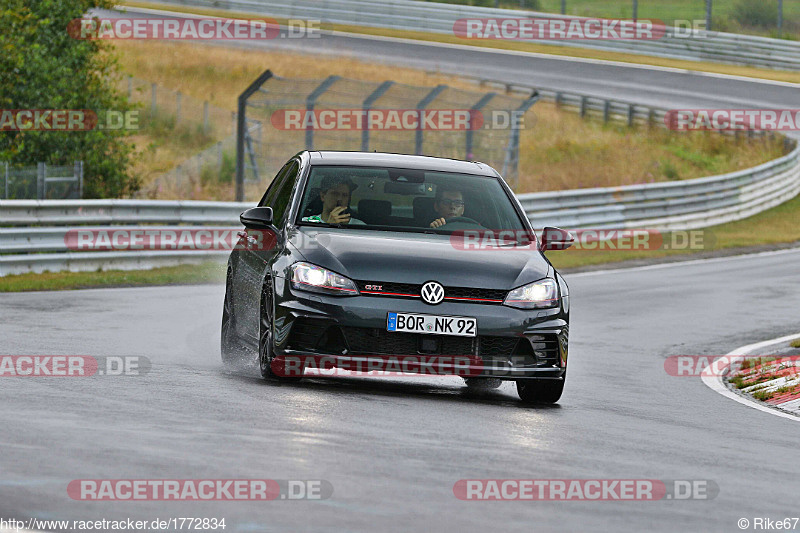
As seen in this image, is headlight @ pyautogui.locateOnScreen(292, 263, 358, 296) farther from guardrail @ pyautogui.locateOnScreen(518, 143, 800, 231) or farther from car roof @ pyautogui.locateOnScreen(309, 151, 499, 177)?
guardrail @ pyautogui.locateOnScreen(518, 143, 800, 231)

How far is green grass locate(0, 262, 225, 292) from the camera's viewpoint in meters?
17.6

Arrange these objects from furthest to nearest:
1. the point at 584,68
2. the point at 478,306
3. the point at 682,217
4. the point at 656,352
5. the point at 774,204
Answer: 1. the point at 584,68
2. the point at 774,204
3. the point at 682,217
4. the point at 656,352
5. the point at 478,306

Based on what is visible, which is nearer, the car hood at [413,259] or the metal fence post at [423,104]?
the car hood at [413,259]

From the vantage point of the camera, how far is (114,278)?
61.4 feet

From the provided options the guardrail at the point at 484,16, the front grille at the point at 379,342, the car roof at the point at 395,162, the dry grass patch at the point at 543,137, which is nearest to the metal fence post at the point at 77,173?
the dry grass patch at the point at 543,137

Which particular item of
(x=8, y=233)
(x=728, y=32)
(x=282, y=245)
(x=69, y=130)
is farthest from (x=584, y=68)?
(x=282, y=245)

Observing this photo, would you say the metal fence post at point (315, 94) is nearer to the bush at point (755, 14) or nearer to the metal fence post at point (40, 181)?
the metal fence post at point (40, 181)

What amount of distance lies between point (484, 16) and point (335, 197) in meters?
40.8

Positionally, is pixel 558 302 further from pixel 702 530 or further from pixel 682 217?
pixel 682 217

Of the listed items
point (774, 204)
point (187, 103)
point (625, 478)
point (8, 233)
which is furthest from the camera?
point (187, 103)

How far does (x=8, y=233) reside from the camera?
60.5 feet

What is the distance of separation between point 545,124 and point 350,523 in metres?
34.9

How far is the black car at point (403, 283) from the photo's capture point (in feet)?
29.2

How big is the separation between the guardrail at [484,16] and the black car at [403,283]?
131 feet
